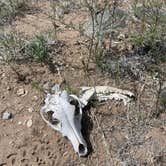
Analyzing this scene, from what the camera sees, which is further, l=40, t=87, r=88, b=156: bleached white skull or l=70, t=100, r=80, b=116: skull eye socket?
l=70, t=100, r=80, b=116: skull eye socket

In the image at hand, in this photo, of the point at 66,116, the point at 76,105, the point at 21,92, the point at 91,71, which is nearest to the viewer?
the point at 66,116

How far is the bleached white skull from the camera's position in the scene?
3.33 meters

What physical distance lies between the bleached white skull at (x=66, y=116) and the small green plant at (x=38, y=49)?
40 centimetres

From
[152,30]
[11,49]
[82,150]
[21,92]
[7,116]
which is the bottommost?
[82,150]

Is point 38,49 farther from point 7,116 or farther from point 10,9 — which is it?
point 10,9

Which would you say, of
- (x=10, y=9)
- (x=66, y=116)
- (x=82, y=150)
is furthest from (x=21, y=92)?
(x=10, y=9)

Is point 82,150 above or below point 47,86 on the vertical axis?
below

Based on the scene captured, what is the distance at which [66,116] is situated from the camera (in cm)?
345

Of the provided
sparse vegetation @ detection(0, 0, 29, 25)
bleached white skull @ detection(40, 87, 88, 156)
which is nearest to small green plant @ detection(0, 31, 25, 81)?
sparse vegetation @ detection(0, 0, 29, 25)

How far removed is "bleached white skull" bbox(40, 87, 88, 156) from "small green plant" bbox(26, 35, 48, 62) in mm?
403

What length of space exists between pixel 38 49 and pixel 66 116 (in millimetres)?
700

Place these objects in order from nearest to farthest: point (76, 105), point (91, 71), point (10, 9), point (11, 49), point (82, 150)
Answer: point (82, 150) < point (76, 105) < point (91, 71) < point (11, 49) < point (10, 9)

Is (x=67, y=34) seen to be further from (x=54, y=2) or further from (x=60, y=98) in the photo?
(x=60, y=98)

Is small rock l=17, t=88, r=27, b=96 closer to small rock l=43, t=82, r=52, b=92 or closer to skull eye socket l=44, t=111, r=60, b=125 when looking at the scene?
small rock l=43, t=82, r=52, b=92
